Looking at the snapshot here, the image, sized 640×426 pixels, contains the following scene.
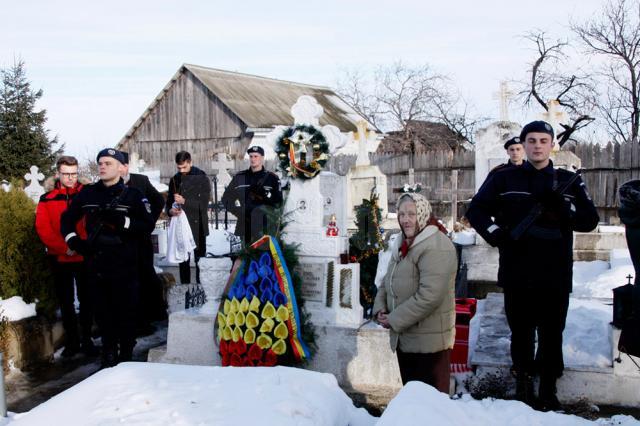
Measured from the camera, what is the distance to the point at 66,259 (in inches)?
240

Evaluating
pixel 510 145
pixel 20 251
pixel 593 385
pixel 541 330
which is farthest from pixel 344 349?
pixel 20 251

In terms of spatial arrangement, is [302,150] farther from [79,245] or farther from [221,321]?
[79,245]

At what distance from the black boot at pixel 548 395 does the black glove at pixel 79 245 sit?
3.79 m

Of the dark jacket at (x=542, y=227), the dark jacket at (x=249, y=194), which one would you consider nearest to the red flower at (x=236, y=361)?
the dark jacket at (x=249, y=194)

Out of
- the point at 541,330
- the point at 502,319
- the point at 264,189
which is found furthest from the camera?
the point at 264,189

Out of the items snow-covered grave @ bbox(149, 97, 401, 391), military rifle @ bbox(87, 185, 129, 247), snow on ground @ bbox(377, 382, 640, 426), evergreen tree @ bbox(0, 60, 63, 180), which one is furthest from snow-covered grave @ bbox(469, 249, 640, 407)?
evergreen tree @ bbox(0, 60, 63, 180)

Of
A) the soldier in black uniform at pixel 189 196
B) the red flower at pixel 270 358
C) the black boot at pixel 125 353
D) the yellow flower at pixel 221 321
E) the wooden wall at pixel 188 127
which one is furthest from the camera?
the wooden wall at pixel 188 127

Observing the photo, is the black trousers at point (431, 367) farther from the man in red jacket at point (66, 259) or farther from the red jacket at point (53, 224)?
the red jacket at point (53, 224)

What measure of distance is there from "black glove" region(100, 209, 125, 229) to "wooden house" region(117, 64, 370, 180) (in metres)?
Answer: 21.3

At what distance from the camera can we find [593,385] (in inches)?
176

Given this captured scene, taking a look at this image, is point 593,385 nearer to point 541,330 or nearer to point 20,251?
point 541,330

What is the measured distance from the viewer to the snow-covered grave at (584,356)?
4.45 meters

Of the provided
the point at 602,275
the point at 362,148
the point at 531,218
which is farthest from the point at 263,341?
the point at 362,148

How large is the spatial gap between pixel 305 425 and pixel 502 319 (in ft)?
10.7
